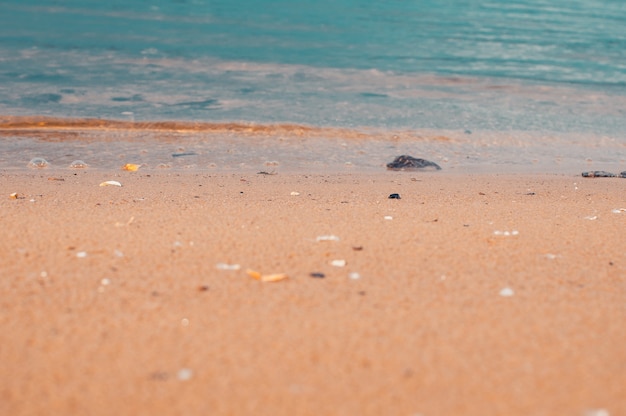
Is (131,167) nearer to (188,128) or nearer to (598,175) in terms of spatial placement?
(188,128)

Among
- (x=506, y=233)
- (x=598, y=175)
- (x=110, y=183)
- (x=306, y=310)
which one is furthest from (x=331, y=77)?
(x=306, y=310)

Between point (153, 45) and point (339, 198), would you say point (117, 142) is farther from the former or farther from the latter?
point (153, 45)

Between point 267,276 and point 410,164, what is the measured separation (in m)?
3.58

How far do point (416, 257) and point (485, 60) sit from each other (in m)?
11.5

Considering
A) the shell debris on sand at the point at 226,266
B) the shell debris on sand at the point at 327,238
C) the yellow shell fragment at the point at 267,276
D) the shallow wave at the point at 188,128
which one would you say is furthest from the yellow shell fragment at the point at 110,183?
the shallow wave at the point at 188,128

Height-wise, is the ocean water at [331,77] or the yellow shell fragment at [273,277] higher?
the yellow shell fragment at [273,277]

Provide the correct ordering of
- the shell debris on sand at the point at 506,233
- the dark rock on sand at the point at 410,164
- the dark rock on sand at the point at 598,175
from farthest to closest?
the dark rock on sand at the point at 410,164, the dark rock on sand at the point at 598,175, the shell debris on sand at the point at 506,233

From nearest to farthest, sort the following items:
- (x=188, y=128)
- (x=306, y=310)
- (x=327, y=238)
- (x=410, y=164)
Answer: (x=306, y=310) → (x=327, y=238) → (x=410, y=164) → (x=188, y=128)

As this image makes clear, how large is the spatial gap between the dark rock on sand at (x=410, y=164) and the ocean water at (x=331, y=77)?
245 millimetres

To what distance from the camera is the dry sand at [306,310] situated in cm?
187

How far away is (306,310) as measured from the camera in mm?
2371

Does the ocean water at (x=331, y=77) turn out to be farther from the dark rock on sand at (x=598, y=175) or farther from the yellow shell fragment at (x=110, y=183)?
the yellow shell fragment at (x=110, y=183)

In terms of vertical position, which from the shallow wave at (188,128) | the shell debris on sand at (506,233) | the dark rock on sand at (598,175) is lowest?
the shallow wave at (188,128)

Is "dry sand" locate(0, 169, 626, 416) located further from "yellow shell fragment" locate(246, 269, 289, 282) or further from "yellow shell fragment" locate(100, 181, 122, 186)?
"yellow shell fragment" locate(100, 181, 122, 186)
